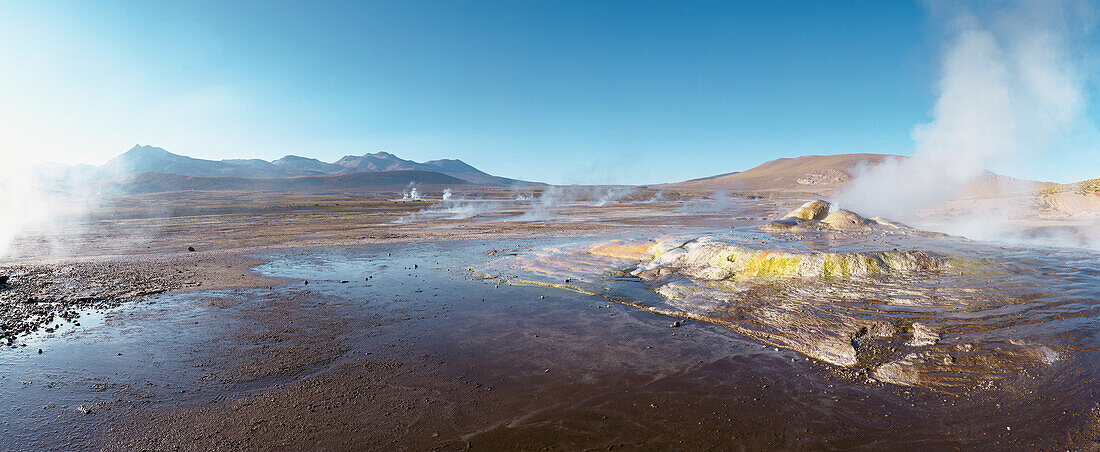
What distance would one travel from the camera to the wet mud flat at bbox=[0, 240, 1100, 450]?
235 inches

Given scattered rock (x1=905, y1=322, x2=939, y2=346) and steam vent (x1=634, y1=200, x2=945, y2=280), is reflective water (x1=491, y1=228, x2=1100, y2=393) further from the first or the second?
steam vent (x1=634, y1=200, x2=945, y2=280)

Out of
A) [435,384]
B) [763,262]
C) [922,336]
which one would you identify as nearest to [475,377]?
[435,384]

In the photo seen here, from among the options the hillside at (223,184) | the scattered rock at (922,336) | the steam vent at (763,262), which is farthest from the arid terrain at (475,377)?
the hillside at (223,184)

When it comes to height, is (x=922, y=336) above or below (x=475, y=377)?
above

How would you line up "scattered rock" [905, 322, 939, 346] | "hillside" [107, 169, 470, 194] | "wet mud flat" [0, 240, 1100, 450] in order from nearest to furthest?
"wet mud flat" [0, 240, 1100, 450]
"scattered rock" [905, 322, 939, 346]
"hillside" [107, 169, 470, 194]

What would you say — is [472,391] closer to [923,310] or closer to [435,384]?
[435,384]

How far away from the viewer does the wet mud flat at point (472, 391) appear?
5.98 meters

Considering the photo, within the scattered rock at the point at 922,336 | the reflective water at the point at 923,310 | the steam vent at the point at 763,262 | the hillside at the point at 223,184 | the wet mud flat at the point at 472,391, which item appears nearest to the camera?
the wet mud flat at the point at 472,391

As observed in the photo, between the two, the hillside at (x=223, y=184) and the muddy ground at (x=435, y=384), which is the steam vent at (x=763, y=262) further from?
the hillside at (x=223, y=184)

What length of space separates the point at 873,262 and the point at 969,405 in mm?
8697

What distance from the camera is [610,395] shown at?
723cm

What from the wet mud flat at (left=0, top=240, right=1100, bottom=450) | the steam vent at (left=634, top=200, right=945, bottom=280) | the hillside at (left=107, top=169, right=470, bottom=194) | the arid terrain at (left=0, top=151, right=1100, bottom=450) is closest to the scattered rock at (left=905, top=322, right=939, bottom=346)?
the arid terrain at (left=0, top=151, right=1100, bottom=450)

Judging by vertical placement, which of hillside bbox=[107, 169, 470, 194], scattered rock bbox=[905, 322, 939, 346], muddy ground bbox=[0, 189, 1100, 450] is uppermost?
scattered rock bbox=[905, 322, 939, 346]

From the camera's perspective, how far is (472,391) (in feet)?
24.5
